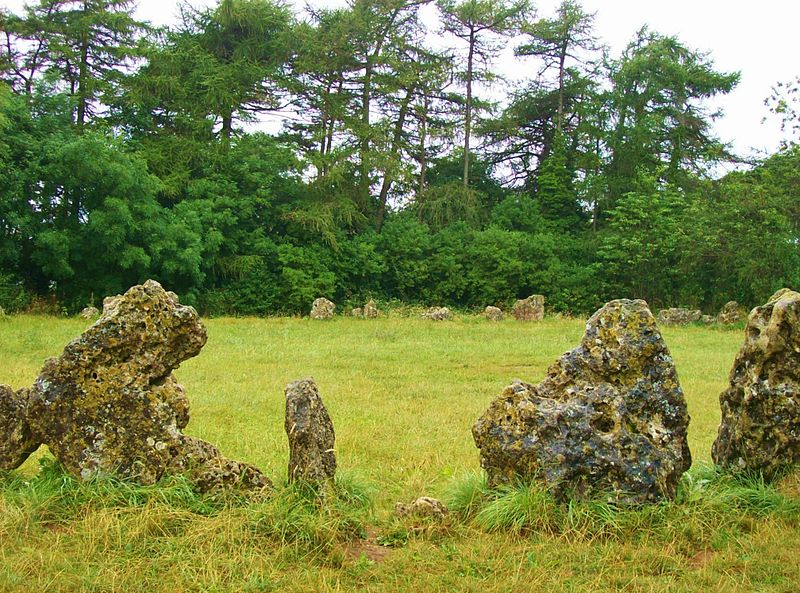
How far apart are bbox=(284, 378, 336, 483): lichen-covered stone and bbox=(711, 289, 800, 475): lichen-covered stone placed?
3.03 metres

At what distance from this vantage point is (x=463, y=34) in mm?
34000

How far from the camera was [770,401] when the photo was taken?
5090 millimetres

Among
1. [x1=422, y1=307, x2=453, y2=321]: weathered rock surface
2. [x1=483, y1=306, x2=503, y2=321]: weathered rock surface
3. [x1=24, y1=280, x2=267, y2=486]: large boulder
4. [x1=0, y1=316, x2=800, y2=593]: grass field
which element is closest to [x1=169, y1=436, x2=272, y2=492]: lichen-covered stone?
[x1=24, y1=280, x2=267, y2=486]: large boulder

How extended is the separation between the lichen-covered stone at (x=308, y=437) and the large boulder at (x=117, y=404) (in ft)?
1.18

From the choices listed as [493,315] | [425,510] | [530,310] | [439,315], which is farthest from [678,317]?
[425,510]

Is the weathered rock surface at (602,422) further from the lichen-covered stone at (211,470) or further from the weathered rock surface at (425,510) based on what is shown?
the lichen-covered stone at (211,470)


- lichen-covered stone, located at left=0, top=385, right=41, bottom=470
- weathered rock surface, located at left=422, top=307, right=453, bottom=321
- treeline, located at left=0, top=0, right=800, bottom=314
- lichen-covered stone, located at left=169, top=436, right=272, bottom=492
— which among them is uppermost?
treeline, located at left=0, top=0, right=800, bottom=314

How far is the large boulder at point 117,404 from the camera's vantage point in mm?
4742

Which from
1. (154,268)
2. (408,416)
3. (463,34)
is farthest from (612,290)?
(408,416)

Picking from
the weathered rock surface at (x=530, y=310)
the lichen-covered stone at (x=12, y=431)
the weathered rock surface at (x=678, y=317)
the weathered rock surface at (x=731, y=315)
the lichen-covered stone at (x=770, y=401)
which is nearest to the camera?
the lichen-covered stone at (x=12, y=431)

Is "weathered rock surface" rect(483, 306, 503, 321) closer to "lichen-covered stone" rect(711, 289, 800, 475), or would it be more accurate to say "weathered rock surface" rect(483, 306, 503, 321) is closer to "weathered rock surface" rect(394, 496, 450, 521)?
"lichen-covered stone" rect(711, 289, 800, 475)

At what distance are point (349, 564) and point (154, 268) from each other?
75.6ft

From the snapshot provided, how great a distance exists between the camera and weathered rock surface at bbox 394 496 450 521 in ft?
15.5

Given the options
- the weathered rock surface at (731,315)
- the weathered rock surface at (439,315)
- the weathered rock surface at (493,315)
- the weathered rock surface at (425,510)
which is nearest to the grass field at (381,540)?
the weathered rock surface at (425,510)
